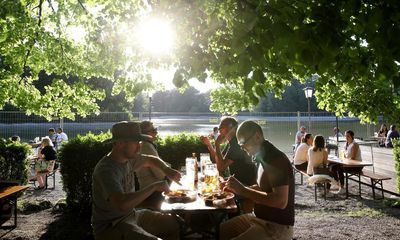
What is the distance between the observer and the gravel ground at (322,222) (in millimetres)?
6195

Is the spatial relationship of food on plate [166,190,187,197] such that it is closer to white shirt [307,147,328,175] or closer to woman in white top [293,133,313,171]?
white shirt [307,147,328,175]

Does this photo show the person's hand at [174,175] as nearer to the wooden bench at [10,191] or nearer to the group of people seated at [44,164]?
the wooden bench at [10,191]

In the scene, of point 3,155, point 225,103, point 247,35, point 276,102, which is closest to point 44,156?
point 3,155

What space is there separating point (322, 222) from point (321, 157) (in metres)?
2.53

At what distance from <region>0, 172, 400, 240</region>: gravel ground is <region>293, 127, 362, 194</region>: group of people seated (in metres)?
0.82

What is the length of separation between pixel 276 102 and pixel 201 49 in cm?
7708

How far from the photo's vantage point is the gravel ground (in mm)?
6195

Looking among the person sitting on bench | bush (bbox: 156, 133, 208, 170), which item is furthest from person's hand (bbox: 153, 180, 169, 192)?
the person sitting on bench

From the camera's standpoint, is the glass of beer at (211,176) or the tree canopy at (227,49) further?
the glass of beer at (211,176)

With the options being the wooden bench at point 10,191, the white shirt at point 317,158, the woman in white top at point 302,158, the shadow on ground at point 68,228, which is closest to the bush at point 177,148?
the shadow on ground at point 68,228

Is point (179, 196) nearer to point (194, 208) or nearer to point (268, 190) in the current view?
point (194, 208)

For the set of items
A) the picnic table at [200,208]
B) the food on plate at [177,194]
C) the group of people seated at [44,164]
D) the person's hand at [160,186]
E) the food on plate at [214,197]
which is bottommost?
the group of people seated at [44,164]

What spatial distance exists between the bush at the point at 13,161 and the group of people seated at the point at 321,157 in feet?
24.1

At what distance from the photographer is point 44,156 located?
37.1 feet
